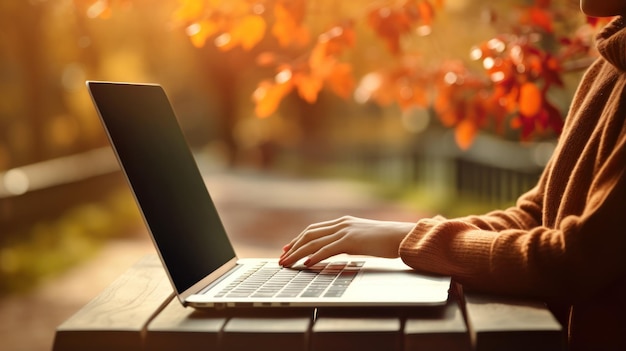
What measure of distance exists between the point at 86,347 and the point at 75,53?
21358mm

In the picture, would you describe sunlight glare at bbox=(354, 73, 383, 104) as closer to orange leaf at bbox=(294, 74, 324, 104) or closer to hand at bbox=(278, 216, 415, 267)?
orange leaf at bbox=(294, 74, 324, 104)

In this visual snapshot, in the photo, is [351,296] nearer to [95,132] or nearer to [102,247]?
[102,247]

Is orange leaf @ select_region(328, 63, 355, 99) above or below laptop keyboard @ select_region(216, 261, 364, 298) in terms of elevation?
above

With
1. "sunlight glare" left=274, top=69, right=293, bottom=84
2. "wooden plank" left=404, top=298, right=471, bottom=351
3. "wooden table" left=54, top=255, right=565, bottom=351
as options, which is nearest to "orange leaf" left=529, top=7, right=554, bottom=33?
"sunlight glare" left=274, top=69, right=293, bottom=84

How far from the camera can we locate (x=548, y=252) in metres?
1.96

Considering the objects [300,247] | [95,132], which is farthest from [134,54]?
[300,247]

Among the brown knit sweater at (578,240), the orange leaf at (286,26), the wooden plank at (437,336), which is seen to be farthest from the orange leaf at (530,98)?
the wooden plank at (437,336)

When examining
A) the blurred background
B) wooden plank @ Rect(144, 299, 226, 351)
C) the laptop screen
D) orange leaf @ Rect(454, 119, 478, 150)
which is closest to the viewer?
wooden plank @ Rect(144, 299, 226, 351)

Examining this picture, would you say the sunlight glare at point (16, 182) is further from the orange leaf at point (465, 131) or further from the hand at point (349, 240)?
the hand at point (349, 240)

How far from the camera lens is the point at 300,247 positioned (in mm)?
2361

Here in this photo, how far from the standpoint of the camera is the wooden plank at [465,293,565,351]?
1.74m

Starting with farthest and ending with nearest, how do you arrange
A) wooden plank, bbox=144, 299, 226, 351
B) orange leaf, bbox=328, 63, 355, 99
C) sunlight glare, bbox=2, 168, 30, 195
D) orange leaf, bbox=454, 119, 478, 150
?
sunlight glare, bbox=2, 168, 30, 195 < orange leaf, bbox=454, 119, 478, 150 < orange leaf, bbox=328, 63, 355, 99 < wooden plank, bbox=144, 299, 226, 351

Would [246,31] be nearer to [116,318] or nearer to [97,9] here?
[97,9]

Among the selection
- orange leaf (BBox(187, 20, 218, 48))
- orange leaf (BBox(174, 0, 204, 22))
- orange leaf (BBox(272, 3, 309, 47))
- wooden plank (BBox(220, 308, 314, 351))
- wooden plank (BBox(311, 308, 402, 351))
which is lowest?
wooden plank (BBox(311, 308, 402, 351))
